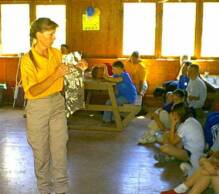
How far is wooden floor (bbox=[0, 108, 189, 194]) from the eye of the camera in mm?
3564

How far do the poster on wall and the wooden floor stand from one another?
274 centimetres

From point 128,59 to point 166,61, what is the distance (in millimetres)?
711

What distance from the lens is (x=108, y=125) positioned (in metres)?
6.09

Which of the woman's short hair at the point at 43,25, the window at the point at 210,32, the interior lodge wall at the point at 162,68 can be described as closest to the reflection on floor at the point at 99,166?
the woman's short hair at the point at 43,25

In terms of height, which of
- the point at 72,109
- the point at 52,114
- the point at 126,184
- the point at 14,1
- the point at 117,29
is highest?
the point at 14,1

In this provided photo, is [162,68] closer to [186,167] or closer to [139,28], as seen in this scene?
[139,28]

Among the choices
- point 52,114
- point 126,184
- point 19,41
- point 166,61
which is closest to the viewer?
point 52,114

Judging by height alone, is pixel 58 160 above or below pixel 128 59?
below

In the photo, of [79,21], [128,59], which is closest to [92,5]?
[79,21]

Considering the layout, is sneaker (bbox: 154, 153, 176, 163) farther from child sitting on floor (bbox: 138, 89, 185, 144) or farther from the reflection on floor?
child sitting on floor (bbox: 138, 89, 185, 144)

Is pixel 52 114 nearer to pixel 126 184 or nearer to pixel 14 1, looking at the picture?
pixel 126 184

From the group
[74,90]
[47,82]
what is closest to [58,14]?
[74,90]

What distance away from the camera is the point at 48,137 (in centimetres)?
287

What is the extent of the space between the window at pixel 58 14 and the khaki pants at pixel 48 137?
16.9 ft
